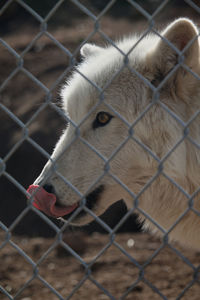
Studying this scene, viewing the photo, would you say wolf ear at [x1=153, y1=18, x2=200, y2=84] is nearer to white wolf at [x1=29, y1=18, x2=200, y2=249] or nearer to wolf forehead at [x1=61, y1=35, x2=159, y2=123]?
white wolf at [x1=29, y1=18, x2=200, y2=249]

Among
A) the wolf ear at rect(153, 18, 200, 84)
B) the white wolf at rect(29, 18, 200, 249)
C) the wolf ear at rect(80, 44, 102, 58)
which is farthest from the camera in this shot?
the wolf ear at rect(80, 44, 102, 58)

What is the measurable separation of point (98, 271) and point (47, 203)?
2045 millimetres

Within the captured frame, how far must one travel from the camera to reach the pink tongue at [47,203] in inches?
98.0

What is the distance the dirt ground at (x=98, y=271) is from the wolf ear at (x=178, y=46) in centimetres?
179

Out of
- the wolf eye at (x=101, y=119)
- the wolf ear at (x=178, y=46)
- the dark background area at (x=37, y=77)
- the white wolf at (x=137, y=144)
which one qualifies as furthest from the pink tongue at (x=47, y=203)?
the wolf ear at (x=178, y=46)

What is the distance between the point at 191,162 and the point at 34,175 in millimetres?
3362

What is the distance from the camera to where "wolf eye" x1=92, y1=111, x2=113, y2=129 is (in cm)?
259

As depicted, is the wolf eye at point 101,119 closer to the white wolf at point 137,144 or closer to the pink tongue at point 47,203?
the white wolf at point 137,144

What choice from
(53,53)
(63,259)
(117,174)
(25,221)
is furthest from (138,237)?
(53,53)

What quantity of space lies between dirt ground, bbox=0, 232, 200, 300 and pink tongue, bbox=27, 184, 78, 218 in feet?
4.16

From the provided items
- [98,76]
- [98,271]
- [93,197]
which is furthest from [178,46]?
[98,271]

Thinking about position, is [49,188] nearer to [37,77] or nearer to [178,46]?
[178,46]

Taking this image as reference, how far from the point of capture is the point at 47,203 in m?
2.52

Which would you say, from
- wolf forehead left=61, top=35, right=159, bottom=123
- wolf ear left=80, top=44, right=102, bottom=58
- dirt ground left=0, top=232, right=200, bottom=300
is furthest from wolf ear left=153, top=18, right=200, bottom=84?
dirt ground left=0, top=232, right=200, bottom=300
